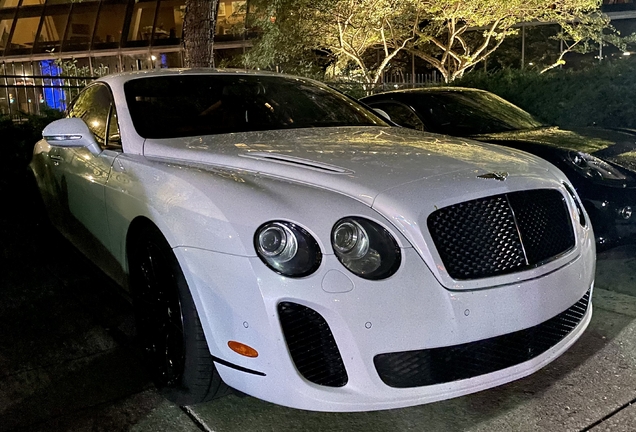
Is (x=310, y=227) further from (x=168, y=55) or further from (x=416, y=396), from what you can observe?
(x=168, y=55)

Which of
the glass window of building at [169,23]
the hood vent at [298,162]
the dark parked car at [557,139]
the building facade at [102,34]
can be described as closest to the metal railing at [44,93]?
the dark parked car at [557,139]

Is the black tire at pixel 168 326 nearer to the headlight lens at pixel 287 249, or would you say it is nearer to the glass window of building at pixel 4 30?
the headlight lens at pixel 287 249

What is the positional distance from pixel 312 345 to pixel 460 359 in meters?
0.57

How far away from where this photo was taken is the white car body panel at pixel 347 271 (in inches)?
85.7

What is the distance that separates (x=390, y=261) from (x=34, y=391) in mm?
1897

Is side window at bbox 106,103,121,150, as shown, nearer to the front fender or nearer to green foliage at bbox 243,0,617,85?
the front fender

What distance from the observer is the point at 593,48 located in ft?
59.0

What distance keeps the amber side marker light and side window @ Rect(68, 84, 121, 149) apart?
166cm

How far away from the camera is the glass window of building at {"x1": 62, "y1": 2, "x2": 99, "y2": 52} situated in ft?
76.5

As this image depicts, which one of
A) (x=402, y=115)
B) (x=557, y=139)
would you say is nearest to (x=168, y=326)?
(x=557, y=139)

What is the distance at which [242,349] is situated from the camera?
228cm

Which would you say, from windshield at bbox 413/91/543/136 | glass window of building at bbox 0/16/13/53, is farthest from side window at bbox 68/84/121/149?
glass window of building at bbox 0/16/13/53

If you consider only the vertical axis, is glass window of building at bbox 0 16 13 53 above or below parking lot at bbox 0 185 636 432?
above

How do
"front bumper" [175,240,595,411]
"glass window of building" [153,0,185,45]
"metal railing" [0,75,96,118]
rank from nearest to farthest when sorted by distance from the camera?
"front bumper" [175,240,595,411], "metal railing" [0,75,96,118], "glass window of building" [153,0,185,45]
